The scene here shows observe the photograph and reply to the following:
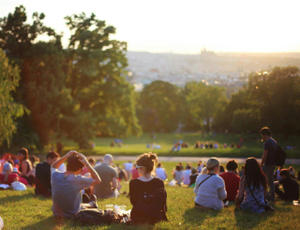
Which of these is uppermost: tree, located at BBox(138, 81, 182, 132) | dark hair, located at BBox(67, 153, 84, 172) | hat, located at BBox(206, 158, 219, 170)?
dark hair, located at BBox(67, 153, 84, 172)

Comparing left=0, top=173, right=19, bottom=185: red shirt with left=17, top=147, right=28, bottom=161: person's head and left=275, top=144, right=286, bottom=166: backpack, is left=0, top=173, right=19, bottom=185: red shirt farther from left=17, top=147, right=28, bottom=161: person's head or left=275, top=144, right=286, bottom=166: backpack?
left=275, top=144, right=286, bottom=166: backpack

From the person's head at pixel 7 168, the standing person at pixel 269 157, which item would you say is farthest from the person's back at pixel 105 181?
the standing person at pixel 269 157

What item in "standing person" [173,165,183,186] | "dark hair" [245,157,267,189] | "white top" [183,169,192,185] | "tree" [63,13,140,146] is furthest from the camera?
"tree" [63,13,140,146]

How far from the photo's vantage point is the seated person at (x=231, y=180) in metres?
9.29

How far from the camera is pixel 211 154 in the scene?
32000 millimetres

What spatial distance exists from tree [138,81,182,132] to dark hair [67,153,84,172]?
239 ft

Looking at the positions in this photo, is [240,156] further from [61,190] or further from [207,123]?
[207,123]

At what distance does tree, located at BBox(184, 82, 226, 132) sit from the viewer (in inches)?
2955

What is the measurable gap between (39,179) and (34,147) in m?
22.7

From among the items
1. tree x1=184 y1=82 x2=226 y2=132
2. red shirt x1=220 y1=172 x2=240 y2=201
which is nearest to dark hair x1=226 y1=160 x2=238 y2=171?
red shirt x1=220 y1=172 x2=240 y2=201

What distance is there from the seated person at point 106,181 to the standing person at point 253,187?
3792 millimetres

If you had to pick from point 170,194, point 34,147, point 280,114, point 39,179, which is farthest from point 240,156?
point 39,179

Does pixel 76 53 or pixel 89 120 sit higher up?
pixel 76 53

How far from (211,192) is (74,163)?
3.22 m
